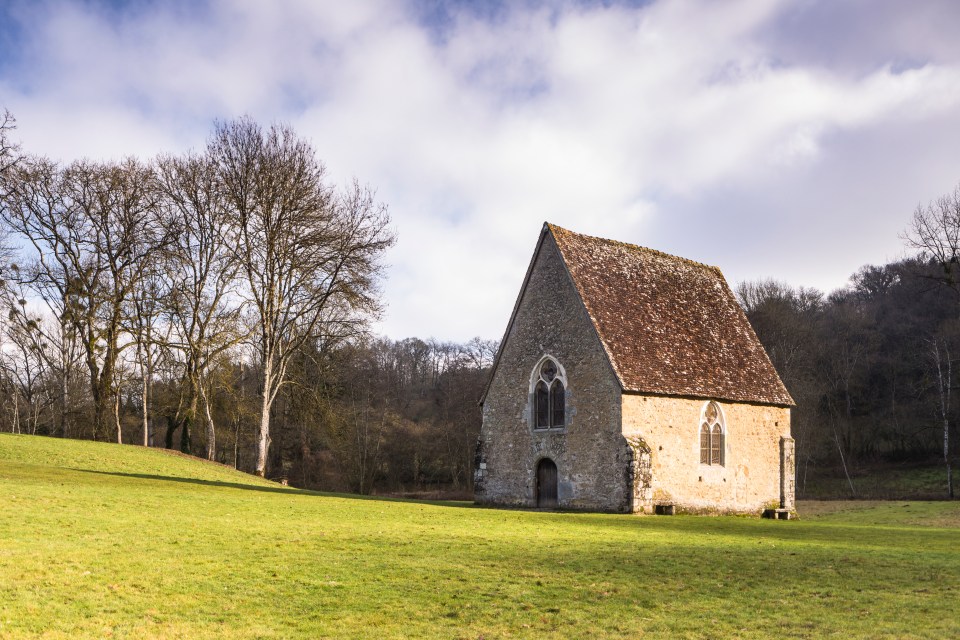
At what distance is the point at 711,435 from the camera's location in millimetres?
29156

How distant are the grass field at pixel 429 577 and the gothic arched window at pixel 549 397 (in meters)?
8.65

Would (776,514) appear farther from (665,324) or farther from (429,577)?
(429,577)

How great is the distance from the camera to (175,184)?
37.9 m

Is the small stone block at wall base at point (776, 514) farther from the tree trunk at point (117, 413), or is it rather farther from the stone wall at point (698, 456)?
the tree trunk at point (117, 413)

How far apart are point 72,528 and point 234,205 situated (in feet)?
82.4

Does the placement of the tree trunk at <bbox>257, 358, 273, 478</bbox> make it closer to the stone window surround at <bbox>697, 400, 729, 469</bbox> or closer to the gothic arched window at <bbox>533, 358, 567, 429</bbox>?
the gothic arched window at <bbox>533, 358, 567, 429</bbox>

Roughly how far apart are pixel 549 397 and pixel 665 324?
5.54 metres

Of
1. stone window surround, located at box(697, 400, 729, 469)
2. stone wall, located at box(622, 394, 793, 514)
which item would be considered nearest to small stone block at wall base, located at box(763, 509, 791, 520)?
stone wall, located at box(622, 394, 793, 514)

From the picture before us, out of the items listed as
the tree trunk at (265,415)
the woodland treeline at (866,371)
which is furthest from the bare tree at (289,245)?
the woodland treeline at (866,371)

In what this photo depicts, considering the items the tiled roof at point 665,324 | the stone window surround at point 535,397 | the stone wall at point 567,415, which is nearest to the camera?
the stone wall at point 567,415

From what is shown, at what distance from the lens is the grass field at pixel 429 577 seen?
326 inches

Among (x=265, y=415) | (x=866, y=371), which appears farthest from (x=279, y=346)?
(x=866, y=371)

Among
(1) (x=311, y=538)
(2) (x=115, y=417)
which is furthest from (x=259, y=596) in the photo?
(2) (x=115, y=417)

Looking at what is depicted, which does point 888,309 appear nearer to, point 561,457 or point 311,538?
point 561,457
